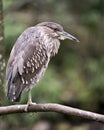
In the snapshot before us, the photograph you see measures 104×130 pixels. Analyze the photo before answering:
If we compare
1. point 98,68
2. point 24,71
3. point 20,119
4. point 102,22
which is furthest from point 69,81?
point 24,71

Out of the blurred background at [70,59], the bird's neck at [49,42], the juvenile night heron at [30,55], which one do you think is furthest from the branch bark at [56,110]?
the blurred background at [70,59]

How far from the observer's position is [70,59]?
10.0 m

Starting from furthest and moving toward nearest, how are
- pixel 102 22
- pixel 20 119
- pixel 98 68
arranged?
pixel 102 22 < pixel 98 68 < pixel 20 119

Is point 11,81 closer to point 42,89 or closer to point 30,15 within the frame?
point 42,89

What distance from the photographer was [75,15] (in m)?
10.6

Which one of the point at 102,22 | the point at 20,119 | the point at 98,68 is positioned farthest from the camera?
the point at 102,22

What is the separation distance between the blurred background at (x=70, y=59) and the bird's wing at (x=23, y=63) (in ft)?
12.1

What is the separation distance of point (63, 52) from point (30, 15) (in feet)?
2.99

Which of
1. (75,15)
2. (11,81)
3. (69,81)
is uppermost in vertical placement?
(11,81)

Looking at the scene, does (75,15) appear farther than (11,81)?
Yes

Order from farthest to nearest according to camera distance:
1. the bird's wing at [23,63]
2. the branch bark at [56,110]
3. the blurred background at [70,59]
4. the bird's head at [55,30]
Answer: the blurred background at [70,59] → the bird's head at [55,30] → the bird's wing at [23,63] → the branch bark at [56,110]

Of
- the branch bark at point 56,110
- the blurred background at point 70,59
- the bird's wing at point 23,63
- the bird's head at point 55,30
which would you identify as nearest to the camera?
the branch bark at point 56,110

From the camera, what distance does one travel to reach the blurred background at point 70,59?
332 inches

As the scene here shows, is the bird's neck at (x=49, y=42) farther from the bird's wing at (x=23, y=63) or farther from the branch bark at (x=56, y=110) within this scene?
the branch bark at (x=56, y=110)
